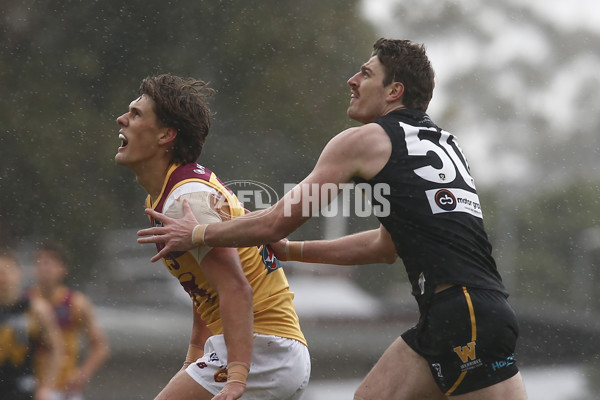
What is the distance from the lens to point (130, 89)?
9.41 meters

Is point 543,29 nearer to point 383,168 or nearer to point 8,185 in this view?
point 8,185

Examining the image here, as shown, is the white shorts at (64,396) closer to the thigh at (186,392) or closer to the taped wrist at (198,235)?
the thigh at (186,392)

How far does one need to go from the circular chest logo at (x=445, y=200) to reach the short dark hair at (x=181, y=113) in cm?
95

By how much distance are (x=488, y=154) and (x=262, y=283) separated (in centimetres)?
690

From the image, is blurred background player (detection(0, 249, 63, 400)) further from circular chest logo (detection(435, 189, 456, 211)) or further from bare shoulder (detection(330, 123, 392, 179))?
circular chest logo (detection(435, 189, 456, 211))

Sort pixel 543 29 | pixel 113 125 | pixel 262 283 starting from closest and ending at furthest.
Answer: pixel 262 283 → pixel 113 125 → pixel 543 29

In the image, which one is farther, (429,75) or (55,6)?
(55,6)

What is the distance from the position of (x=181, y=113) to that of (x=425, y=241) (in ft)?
3.48

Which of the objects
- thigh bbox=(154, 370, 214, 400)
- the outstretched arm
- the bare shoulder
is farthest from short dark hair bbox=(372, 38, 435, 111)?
thigh bbox=(154, 370, 214, 400)

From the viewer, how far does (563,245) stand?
30.5ft

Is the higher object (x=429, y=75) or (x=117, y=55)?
(x=117, y=55)

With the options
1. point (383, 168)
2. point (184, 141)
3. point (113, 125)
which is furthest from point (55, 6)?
point (383, 168)

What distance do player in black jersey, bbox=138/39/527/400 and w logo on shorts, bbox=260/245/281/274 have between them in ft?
1.08

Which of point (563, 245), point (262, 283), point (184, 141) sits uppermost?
point (563, 245)
